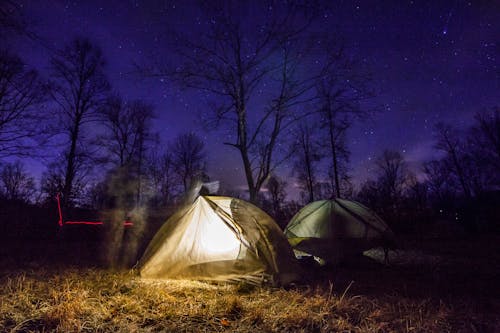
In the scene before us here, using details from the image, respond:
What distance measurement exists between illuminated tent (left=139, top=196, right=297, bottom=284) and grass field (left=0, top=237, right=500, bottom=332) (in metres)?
0.28

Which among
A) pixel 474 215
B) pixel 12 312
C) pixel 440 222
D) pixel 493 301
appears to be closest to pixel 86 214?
pixel 12 312

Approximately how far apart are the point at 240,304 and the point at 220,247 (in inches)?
63.1

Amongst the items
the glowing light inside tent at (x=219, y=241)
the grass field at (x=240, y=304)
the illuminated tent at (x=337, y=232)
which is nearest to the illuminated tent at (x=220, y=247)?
the glowing light inside tent at (x=219, y=241)

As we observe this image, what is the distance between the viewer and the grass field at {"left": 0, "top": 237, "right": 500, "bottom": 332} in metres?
2.78

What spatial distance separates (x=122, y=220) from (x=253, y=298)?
8.58 m

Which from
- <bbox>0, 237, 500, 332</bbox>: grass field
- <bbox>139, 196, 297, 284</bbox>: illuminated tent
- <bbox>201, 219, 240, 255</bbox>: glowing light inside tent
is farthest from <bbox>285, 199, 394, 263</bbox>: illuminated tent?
<bbox>201, 219, 240, 255</bbox>: glowing light inside tent

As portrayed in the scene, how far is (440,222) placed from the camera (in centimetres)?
1412

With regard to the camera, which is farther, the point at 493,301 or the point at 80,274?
the point at 80,274

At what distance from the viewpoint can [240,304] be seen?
3.31m

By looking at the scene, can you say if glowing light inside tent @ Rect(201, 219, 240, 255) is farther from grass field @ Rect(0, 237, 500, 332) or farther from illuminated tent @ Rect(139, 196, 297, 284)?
grass field @ Rect(0, 237, 500, 332)

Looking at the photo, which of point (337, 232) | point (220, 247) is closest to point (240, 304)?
point (220, 247)

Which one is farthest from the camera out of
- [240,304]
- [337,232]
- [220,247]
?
[337,232]

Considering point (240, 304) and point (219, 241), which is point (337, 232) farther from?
point (240, 304)

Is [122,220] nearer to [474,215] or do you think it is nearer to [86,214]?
[86,214]
